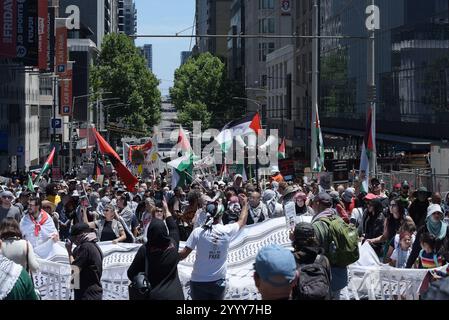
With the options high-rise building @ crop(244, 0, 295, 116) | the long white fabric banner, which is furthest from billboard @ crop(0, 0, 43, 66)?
high-rise building @ crop(244, 0, 295, 116)

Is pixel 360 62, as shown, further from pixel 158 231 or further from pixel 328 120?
pixel 158 231

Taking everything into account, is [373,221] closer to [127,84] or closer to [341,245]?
[341,245]

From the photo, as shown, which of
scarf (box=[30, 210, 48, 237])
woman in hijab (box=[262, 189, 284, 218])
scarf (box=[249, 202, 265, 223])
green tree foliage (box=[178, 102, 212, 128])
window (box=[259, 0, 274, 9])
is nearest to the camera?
scarf (box=[30, 210, 48, 237])

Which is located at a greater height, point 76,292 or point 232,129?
point 232,129

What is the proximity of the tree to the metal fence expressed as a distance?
7551cm

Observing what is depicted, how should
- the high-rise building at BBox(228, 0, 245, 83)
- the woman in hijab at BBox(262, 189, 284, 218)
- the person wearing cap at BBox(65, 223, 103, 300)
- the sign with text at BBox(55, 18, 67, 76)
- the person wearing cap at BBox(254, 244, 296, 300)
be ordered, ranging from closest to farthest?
the person wearing cap at BBox(254, 244, 296, 300), the person wearing cap at BBox(65, 223, 103, 300), the woman in hijab at BBox(262, 189, 284, 218), the sign with text at BBox(55, 18, 67, 76), the high-rise building at BBox(228, 0, 245, 83)

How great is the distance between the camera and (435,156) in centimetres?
3030

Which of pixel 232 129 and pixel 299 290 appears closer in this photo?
pixel 299 290

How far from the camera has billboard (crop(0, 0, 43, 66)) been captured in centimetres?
4922

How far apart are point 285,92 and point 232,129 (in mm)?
58182

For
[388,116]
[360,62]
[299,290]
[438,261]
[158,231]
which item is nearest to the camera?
[299,290]

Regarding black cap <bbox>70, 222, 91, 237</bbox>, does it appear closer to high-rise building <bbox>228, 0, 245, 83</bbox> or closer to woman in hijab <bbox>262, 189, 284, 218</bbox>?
woman in hijab <bbox>262, 189, 284, 218</bbox>

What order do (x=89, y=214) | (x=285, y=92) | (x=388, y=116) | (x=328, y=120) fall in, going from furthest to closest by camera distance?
(x=285, y=92) < (x=328, y=120) < (x=388, y=116) < (x=89, y=214)
